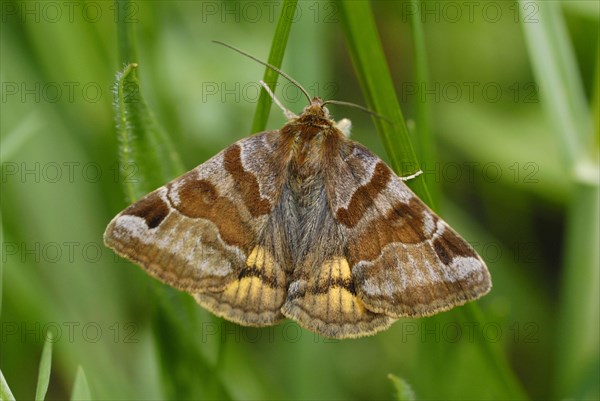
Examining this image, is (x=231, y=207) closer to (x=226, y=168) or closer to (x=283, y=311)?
(x=226, y=168)

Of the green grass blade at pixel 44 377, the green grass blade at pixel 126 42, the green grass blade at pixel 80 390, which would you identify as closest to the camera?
the green grass blade at pixel 44 377

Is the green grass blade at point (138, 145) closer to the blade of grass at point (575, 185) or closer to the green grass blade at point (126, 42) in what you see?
the green grass blade at point (126, 42)

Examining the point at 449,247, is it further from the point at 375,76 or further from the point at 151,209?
the point at 151,209

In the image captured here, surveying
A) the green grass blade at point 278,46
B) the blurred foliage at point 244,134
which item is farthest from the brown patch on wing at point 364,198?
the green grass blade at point 278,46

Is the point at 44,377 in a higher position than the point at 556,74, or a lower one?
lower

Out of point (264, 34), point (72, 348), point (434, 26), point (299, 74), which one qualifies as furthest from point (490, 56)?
point (72, 348)

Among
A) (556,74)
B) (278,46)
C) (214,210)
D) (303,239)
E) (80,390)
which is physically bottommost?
(80,390)

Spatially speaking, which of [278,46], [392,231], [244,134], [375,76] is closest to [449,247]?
[392,231]

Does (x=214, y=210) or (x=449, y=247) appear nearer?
(x=449, y=247)

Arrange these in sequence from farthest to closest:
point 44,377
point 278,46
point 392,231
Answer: point 392,231 < point 278,46 < point 44,377
